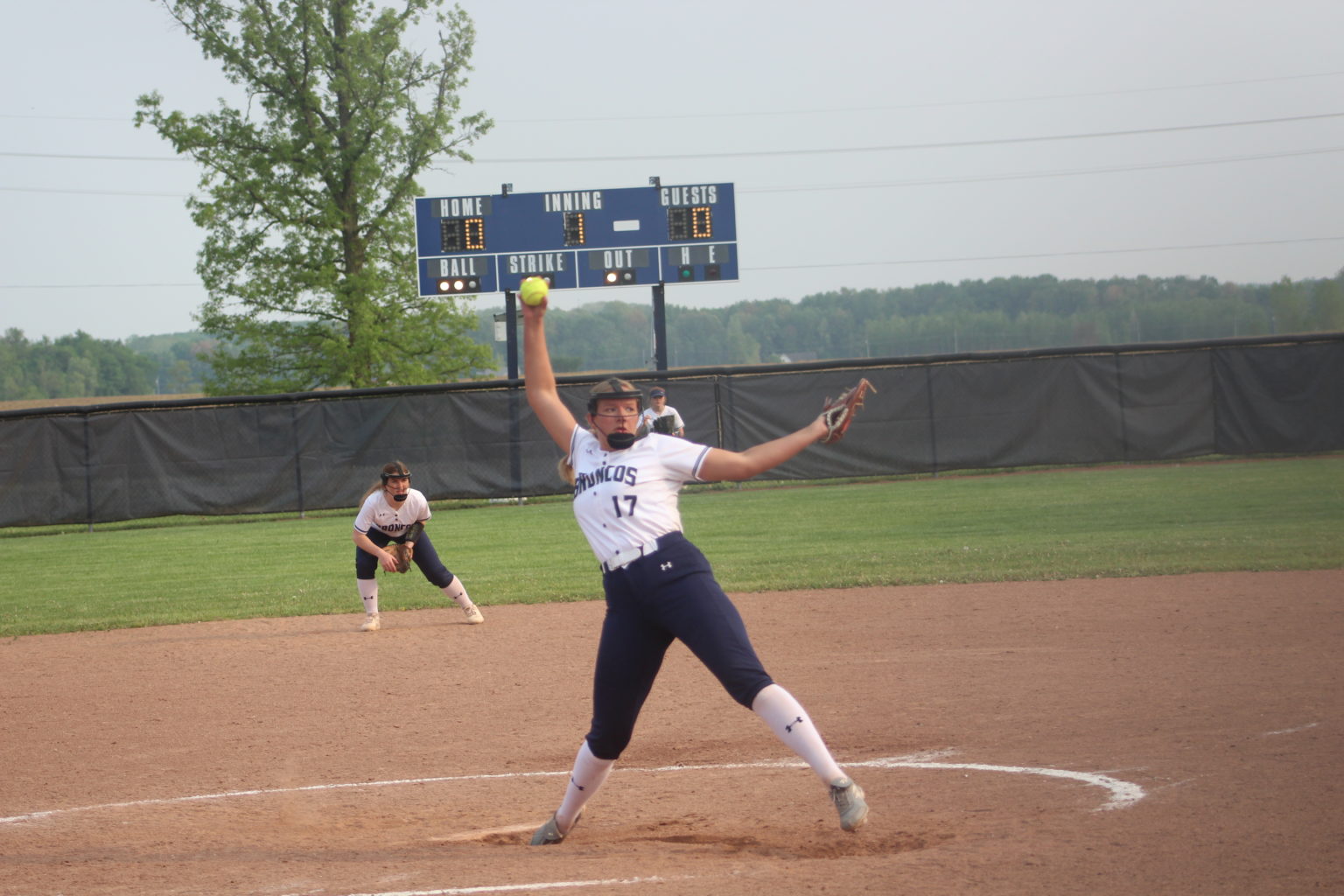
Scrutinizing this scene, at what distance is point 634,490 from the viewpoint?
4.94m

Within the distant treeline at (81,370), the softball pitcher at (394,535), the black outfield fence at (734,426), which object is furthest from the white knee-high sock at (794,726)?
the distant treeline at (81,370)

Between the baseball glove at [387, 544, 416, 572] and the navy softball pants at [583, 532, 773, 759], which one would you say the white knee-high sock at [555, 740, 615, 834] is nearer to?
the navy softball pants at [583, 532, 773, 759]

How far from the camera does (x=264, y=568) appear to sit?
1583 centimetres

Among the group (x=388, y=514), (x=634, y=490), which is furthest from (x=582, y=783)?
(x=388, y=514)

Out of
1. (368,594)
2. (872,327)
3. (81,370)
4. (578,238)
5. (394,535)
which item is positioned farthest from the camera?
(81,370)

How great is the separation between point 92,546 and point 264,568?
→ 5920mm

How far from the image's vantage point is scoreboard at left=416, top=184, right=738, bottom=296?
25594 millimetres

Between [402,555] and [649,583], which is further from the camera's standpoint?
[402,555]

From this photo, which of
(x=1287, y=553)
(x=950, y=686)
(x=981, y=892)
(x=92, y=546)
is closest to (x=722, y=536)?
(x=1287, y=553)

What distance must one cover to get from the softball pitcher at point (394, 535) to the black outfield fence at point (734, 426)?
12.2 metres

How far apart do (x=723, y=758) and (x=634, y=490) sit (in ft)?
7.58

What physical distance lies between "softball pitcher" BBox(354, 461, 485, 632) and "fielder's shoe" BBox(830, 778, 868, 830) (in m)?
6.55

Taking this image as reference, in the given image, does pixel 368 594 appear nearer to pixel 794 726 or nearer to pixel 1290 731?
pixel 794 726

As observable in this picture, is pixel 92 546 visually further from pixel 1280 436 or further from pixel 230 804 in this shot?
pixel 1280 436
